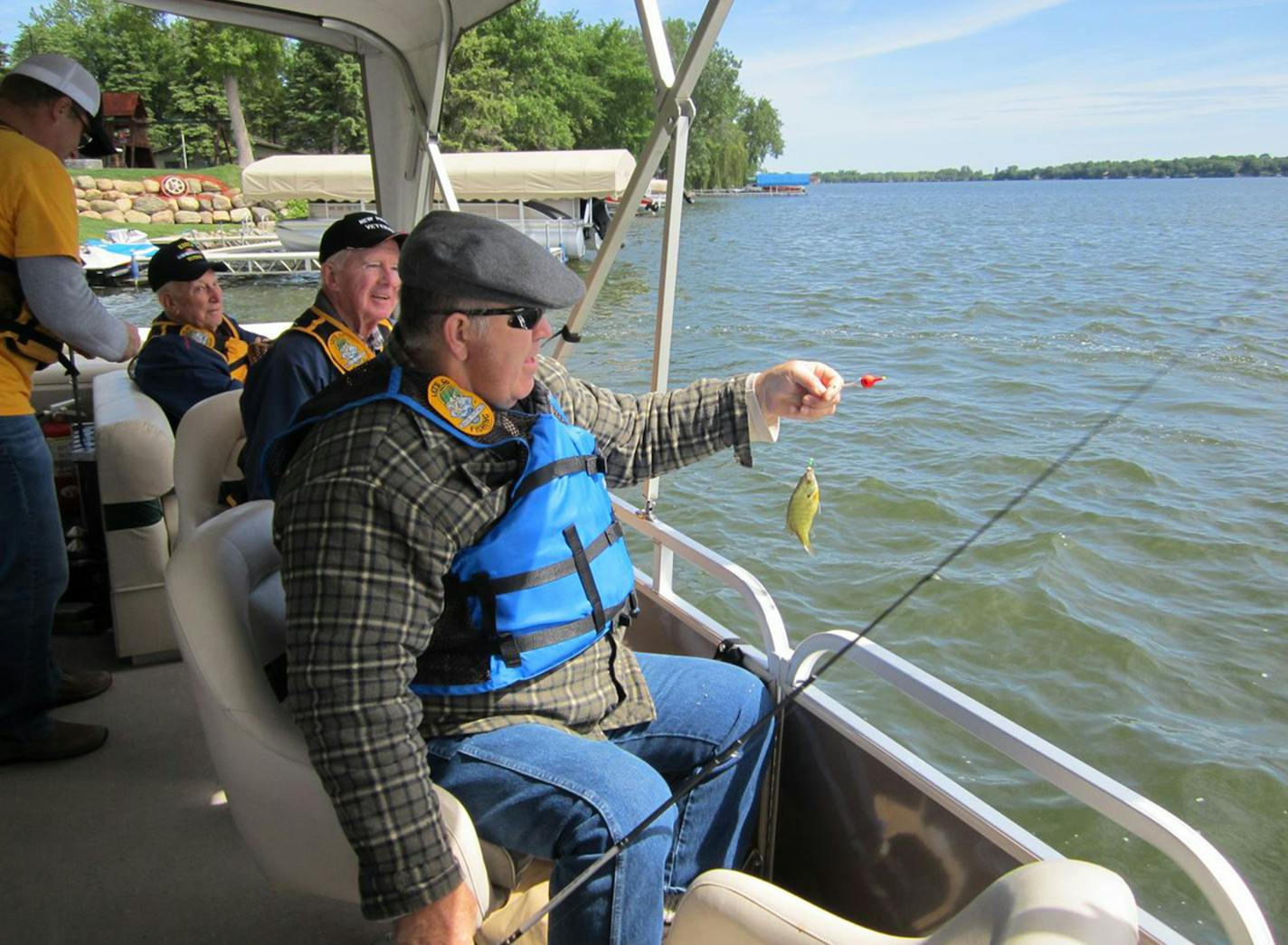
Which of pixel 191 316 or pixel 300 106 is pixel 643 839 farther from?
pixel 300 106

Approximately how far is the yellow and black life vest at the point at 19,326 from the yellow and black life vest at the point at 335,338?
66 cm

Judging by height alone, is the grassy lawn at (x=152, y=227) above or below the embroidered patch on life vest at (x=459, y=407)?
below

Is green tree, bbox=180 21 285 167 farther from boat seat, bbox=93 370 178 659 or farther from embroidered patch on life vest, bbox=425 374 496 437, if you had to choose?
embroidered patch on life vest, bbox=425 374 496 437

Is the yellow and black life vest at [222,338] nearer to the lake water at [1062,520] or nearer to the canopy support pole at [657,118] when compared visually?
the canopy support pole at [657,118]

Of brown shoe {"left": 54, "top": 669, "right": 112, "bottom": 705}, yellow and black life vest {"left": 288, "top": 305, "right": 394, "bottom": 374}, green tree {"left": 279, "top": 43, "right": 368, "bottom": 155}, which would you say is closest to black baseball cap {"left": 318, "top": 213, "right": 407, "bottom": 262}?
yellow and black life vest {"left": 288, "top": 305, "right": 394, "bottom": 374}

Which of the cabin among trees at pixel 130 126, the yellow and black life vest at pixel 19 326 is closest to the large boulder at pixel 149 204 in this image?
the cabin among trees at pixel 130 126

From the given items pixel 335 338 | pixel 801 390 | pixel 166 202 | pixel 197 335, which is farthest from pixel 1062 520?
pixel 166 202

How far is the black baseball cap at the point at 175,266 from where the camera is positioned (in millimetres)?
4066

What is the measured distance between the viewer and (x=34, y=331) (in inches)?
103

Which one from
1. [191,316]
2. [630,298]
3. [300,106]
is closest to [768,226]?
[630,298]

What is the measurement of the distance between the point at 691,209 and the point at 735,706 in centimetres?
5643

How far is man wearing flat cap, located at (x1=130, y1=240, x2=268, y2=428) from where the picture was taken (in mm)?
3939

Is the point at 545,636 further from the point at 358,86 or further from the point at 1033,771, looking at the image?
the point at 358,86

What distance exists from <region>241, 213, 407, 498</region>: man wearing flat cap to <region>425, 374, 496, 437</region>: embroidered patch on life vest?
904 millimetres
